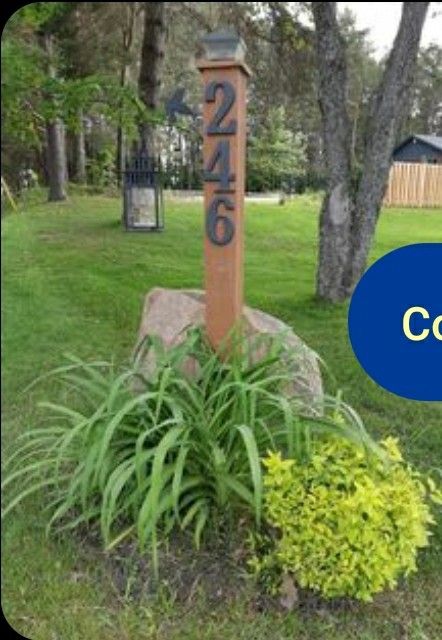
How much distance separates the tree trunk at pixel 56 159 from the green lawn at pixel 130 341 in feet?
0.16

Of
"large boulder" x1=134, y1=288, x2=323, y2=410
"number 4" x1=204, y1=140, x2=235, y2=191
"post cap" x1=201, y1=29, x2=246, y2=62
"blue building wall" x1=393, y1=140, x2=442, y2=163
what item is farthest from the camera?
"large boulder" x1=134, y1=288, x2=323, y2=410

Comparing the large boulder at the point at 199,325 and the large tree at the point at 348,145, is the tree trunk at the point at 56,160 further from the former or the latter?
the large tree at the point at 348,145

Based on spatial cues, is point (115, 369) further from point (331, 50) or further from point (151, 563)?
point (331, 50)

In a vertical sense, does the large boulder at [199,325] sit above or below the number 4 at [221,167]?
below

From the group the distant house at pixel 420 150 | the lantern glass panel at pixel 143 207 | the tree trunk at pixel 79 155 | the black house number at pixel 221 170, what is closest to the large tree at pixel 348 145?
the distant house at pixel 420 150

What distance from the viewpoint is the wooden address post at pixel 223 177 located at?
74.9 inches

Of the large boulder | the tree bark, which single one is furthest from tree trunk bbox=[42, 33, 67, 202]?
the large boulder

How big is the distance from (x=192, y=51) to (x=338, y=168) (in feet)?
2.02

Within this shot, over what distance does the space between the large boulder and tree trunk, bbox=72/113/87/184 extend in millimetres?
485

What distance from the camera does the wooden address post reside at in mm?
1903

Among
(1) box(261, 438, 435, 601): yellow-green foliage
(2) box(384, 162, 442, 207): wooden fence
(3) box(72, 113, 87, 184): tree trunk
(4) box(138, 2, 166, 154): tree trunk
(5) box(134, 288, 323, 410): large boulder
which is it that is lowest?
(1) box(261, 438, 435, 601): yellow-green foliage

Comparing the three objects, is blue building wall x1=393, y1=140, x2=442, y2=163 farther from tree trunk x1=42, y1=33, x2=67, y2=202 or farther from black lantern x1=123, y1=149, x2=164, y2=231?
tree trunk x1=42, y1=33, x2=67, y2=202

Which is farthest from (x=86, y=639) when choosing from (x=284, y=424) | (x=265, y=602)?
(x=284, y=424)

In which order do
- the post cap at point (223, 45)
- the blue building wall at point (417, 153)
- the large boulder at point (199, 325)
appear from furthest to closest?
the large boulder at point (199, 325)
the blue building wall at point (417, 153)
the post cap at point (223, 45)
